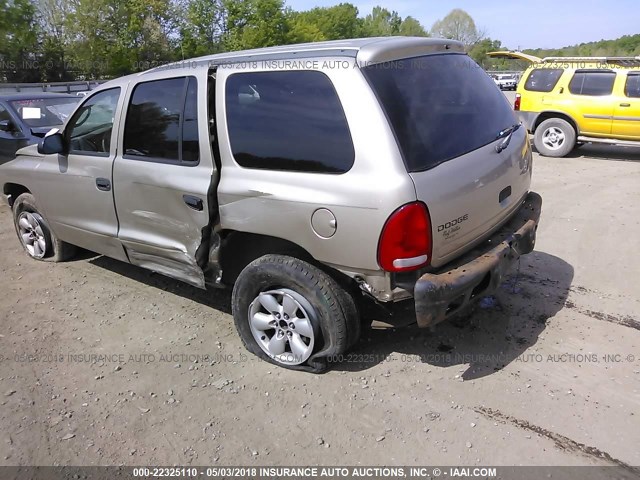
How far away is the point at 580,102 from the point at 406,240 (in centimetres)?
906

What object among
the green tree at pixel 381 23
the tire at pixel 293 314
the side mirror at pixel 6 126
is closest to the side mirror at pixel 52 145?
the tire at pixel 293 314

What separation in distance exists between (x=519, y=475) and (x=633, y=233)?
414cm

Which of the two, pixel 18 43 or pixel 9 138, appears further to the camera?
pixel 18 43

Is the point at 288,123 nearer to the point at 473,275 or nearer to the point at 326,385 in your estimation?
the point at 473,275

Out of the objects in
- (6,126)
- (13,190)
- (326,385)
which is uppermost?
(6,126)

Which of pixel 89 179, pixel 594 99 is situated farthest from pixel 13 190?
pixel 594 99

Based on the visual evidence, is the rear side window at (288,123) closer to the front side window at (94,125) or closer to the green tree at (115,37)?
the front side window at (94,125)

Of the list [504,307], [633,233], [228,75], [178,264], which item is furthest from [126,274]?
[633,233]

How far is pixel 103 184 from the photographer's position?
4.07 metres

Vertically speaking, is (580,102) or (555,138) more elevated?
(580,102)

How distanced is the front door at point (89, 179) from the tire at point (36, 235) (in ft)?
1.74

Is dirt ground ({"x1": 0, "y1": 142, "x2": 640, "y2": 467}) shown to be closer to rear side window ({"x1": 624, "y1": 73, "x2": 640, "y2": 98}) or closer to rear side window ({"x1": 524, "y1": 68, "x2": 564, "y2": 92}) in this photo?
rear side window ({"x1": 624, "y1": 73, "x2": 640, "y2": 98})

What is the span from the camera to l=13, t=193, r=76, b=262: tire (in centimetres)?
515

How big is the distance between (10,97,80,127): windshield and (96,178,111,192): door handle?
14.7ft
